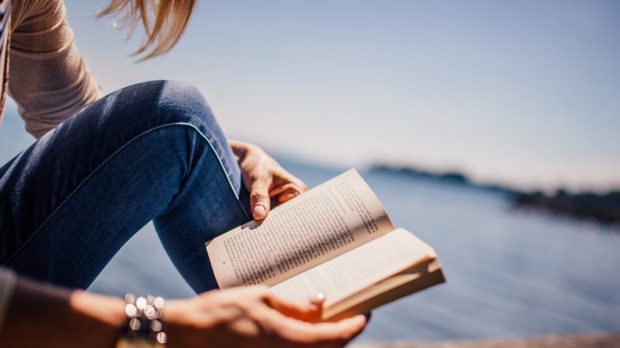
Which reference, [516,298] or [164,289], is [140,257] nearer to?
[164,289]

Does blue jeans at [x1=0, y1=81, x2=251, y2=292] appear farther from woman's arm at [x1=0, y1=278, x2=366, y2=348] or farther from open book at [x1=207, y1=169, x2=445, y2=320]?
woman's arm at [x1=0, y1=278, x2=366, y2=348]

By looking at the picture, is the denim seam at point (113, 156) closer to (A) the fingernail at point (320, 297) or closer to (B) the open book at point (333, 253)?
(B) the open book at point (333, 253)

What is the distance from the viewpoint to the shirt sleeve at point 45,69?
1034mm

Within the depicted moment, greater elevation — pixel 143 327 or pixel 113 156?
pixel 113 156

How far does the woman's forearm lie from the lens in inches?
18.3

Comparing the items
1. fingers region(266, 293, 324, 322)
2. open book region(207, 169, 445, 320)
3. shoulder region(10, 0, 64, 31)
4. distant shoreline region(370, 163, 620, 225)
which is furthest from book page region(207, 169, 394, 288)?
distant shoreline region(370, 163, 620, 225)

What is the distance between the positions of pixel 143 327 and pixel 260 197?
51 cm

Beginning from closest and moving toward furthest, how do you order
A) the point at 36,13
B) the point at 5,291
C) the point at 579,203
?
the point at 5,291 → the point at 36,13 → the point at 579,203

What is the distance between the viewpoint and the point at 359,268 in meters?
0.77

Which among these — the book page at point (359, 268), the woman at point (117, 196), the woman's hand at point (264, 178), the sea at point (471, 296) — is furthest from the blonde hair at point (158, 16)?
the sea at point (471, 296)

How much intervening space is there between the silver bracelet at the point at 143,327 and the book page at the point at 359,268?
0.25 m

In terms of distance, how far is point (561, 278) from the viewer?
11602 mm

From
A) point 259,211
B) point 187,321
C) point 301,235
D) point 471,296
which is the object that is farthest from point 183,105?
point 471,296

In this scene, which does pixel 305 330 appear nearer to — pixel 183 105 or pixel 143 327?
pixel 143 327
